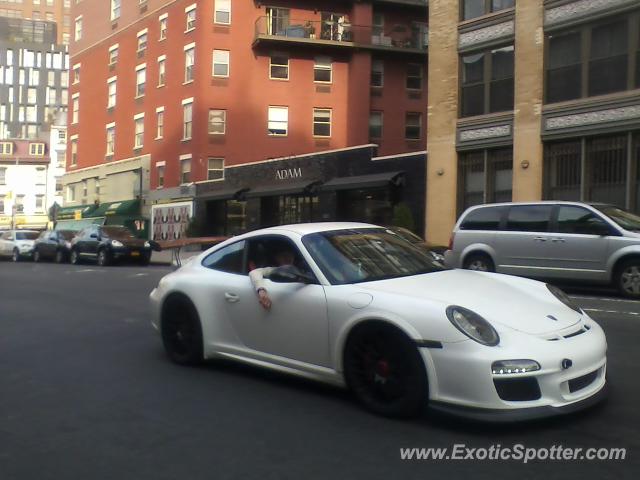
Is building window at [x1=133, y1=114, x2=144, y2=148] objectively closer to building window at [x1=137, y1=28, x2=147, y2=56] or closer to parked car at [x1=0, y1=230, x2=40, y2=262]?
building window at [x1=137, y1=28, x2=147, y2=56]

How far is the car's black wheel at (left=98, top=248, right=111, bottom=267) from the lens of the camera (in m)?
25.6

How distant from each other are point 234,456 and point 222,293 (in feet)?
7.10

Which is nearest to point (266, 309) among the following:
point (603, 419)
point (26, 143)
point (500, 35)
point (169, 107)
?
point (603, 419)

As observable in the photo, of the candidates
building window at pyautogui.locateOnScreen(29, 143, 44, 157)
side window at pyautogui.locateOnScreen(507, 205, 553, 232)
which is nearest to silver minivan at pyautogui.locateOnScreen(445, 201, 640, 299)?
side window at pyautogui.locateOnScreen(507, 205, 553, 232)

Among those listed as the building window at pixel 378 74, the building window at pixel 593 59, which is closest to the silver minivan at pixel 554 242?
the building window at pixel 593 59

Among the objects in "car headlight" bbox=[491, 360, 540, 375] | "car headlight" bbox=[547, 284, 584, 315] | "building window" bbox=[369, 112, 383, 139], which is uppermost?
"building window" bbox=[369, 112, 383, 139]

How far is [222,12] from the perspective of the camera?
123ft

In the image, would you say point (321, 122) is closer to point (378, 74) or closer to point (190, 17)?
point (378, 74)

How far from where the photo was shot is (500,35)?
22109 mm

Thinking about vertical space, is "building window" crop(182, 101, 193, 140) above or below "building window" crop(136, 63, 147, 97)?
below

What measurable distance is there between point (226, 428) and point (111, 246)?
71.4 feet

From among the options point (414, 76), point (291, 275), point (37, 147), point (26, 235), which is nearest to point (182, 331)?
point (291, 275)

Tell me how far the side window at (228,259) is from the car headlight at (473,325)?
2.28 m

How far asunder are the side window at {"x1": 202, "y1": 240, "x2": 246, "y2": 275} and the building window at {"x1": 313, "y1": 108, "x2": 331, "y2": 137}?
1271 inches
